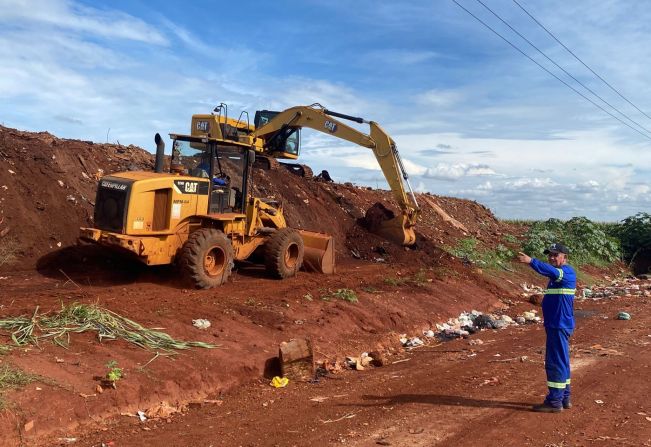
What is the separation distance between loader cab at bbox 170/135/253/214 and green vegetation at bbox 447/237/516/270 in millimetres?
10182

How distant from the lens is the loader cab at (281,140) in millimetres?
20516

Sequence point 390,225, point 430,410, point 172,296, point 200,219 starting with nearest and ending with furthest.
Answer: point 430,410, point 172,296, point 200,219, point 390,225

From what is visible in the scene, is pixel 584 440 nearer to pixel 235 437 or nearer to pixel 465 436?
pixel 465 436

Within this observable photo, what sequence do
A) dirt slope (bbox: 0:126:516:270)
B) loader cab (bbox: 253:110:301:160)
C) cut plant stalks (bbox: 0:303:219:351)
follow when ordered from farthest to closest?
loader cab (bbox: 253:110:301:160) < dirt slope (bbox: 0:126:516:270) < cut plant stalks (bbox: 0:303:219:351)

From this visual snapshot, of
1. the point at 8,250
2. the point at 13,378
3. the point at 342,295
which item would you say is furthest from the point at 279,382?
the point at 8,250

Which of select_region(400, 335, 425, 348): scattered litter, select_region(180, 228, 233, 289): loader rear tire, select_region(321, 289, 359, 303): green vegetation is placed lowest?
select_region(400, 335, 425, 348): scattered litter

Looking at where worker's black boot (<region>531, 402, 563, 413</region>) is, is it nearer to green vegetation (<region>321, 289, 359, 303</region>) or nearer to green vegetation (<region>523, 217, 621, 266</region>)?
green vegetation (<region>321, 289, 359, 303</region>)

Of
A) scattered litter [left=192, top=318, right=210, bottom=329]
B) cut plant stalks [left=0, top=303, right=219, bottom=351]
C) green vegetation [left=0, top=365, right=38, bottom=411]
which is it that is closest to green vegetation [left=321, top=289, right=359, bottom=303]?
scattered litter [left=192, top=318, right=210, bottom=329]

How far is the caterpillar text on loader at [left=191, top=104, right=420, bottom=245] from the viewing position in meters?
17.8

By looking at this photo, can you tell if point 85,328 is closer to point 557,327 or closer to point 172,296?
point 172,296

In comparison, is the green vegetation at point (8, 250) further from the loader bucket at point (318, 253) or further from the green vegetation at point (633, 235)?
the green vegetation at point (633, 235)

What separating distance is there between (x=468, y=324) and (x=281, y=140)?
10.7m

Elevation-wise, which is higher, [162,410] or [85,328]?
[85,328]

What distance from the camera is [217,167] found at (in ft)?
37.8
